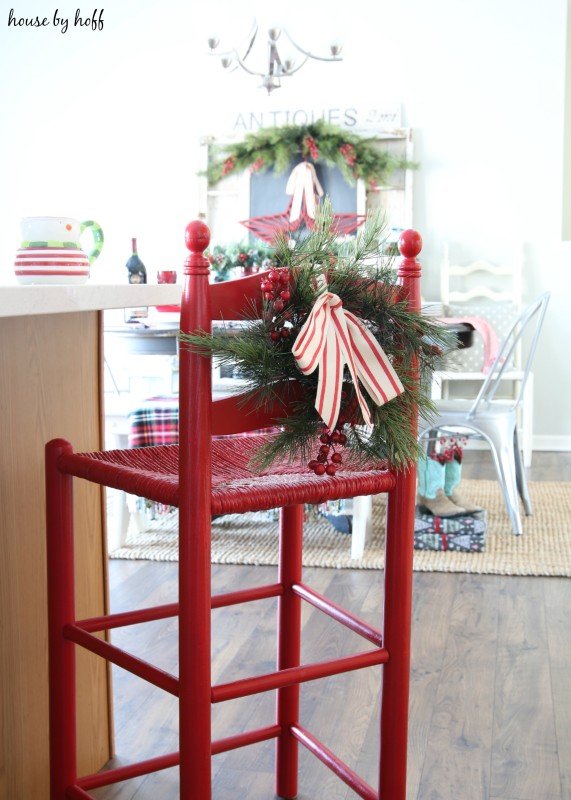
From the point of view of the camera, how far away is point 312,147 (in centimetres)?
498

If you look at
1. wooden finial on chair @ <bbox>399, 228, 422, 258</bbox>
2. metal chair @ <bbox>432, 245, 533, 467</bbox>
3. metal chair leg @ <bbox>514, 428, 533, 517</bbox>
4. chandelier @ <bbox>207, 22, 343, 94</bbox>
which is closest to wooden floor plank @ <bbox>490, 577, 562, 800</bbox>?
metal chair leg @ <bbox>514, 428, 533, 517</bbox>

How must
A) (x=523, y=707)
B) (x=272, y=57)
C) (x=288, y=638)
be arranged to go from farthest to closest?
(x=272, y=57)
(x=523, y=707)
(x=288, y=638)

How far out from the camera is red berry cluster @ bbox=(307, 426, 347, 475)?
1163mm

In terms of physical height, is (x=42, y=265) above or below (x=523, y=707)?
above

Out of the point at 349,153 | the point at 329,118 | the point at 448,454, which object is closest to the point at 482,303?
the point at 349,153

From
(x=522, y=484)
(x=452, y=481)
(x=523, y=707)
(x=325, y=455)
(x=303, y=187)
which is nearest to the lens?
(x=325, y=455)

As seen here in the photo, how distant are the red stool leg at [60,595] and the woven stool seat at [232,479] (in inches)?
1.2

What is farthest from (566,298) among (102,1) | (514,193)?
(102,1)

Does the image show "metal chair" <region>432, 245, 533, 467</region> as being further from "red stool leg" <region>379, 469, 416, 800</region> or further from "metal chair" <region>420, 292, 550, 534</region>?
"red stool leg" <region>379, 469, 416, 800</region>

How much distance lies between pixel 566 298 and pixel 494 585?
254 centimetres

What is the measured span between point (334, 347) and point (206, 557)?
11.2 inches

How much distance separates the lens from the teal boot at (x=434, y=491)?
3.14 metres

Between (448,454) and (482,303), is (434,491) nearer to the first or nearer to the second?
(448,454)

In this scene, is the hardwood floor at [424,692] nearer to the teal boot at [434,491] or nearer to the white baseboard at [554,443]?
the teal boot at [434,491]
